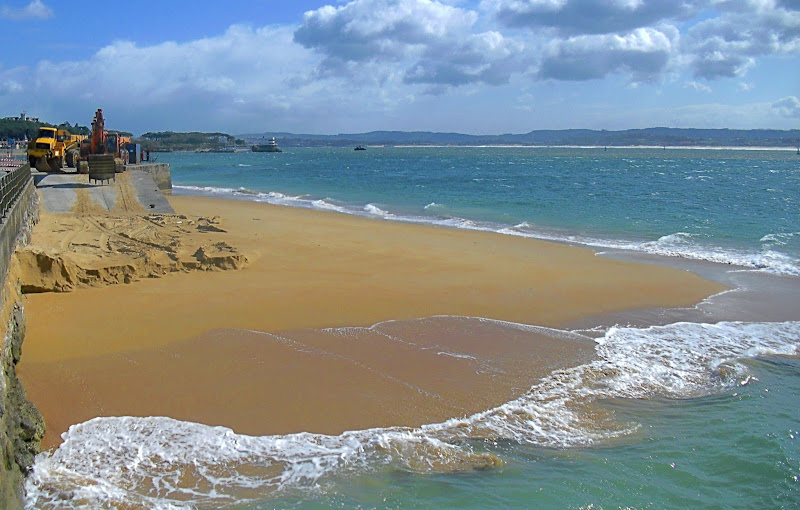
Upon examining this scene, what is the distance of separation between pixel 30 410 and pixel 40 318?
3190 mm

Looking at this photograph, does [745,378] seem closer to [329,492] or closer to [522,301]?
[522,301]

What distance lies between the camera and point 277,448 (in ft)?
16.9

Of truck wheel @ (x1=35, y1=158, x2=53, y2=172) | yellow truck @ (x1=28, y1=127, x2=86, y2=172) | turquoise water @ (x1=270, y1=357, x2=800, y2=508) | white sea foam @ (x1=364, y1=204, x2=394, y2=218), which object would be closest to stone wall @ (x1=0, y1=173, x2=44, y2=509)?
turquoise water @ (x1=270, y1=357, x2=800, y2=508)

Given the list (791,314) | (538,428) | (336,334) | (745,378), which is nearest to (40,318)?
(336,334)

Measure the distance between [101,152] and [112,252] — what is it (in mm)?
16358

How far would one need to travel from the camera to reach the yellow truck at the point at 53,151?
963 inches

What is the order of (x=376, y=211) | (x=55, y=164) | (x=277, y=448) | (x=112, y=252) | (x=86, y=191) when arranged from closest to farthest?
(x=277, y=448)
(x=112, y=252)
(x=86, y=191)
(x=376, y=211)
(x=55, y=164)

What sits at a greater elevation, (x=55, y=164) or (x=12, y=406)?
(x=55, y=164)

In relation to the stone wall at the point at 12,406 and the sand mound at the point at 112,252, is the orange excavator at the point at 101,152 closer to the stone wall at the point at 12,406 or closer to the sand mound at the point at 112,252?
the sand mound at the point at 112,252

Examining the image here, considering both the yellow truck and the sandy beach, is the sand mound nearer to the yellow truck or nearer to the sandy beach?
the sandy beach

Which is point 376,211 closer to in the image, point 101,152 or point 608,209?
point 608,209

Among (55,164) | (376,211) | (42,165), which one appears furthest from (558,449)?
(42,165)

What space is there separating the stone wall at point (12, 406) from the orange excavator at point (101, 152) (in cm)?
1179

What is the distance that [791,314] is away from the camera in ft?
32.1
